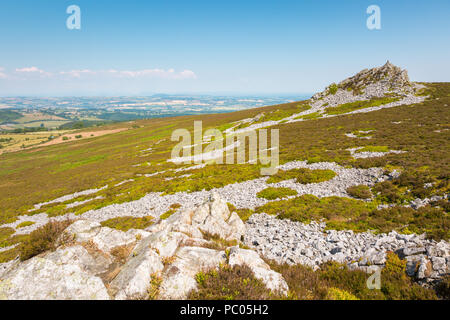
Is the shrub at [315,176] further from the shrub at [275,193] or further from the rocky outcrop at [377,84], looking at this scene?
the rocky outcrop at [377,84]

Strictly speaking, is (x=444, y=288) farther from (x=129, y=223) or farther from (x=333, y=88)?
(x=333, y=88)

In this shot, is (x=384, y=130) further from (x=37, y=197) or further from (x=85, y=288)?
(x=37, y=197)

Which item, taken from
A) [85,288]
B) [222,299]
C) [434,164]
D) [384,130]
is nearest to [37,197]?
[85,288]

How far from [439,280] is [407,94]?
80.4 m

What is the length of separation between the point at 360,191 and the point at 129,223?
67.9 feet

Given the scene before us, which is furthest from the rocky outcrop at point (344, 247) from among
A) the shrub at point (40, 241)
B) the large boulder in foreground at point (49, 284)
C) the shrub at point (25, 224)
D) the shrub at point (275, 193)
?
the shrub at point (25, 224)

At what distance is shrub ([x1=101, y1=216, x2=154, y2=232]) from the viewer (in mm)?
17641

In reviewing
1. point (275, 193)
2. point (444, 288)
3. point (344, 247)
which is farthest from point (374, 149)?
point (444, 288)

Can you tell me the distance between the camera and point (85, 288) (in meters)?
5.67

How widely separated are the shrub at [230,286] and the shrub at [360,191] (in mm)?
13554

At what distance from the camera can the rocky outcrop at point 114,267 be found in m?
5.56

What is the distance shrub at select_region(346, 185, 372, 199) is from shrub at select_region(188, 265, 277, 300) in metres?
13.6

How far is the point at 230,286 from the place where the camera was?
605cm
